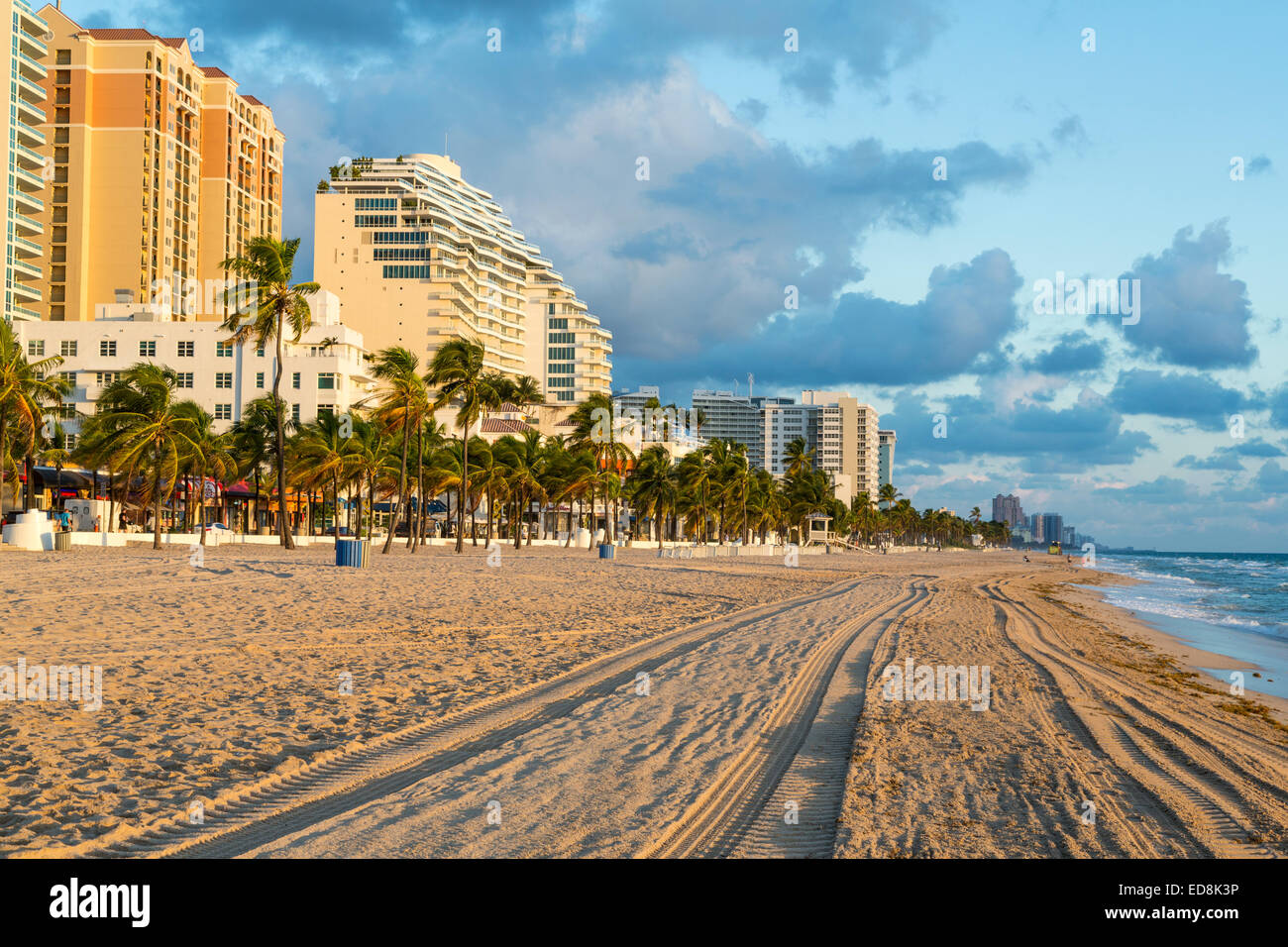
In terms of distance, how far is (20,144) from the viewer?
7569cm

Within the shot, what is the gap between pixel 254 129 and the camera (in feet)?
462

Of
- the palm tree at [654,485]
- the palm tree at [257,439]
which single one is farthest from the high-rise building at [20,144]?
the palm tree at [654,485]

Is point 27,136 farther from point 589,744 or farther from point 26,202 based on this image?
point 589,744

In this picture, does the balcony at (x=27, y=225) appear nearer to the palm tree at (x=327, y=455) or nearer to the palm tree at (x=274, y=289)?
the palm tree at (x=327, y=455)

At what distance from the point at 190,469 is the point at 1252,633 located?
46249 millimetres

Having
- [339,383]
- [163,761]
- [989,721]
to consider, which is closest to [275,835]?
[163,761]

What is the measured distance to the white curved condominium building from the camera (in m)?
119

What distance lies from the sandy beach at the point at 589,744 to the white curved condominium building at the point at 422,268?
10528 cm

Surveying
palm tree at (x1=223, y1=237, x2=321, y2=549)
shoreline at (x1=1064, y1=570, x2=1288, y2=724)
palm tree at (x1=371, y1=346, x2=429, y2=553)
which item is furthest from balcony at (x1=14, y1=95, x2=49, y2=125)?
shoreline at (x1=1064, y1=570, x2=1288, y2=724)

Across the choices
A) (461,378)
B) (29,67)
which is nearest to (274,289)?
(461,378)

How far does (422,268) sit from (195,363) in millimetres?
47485

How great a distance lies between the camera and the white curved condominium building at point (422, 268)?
119m

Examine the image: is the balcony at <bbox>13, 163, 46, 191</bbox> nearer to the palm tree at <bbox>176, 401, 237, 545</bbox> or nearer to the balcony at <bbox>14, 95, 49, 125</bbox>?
the balcony at <bbox>14, 95, 49, 125</bbox>
